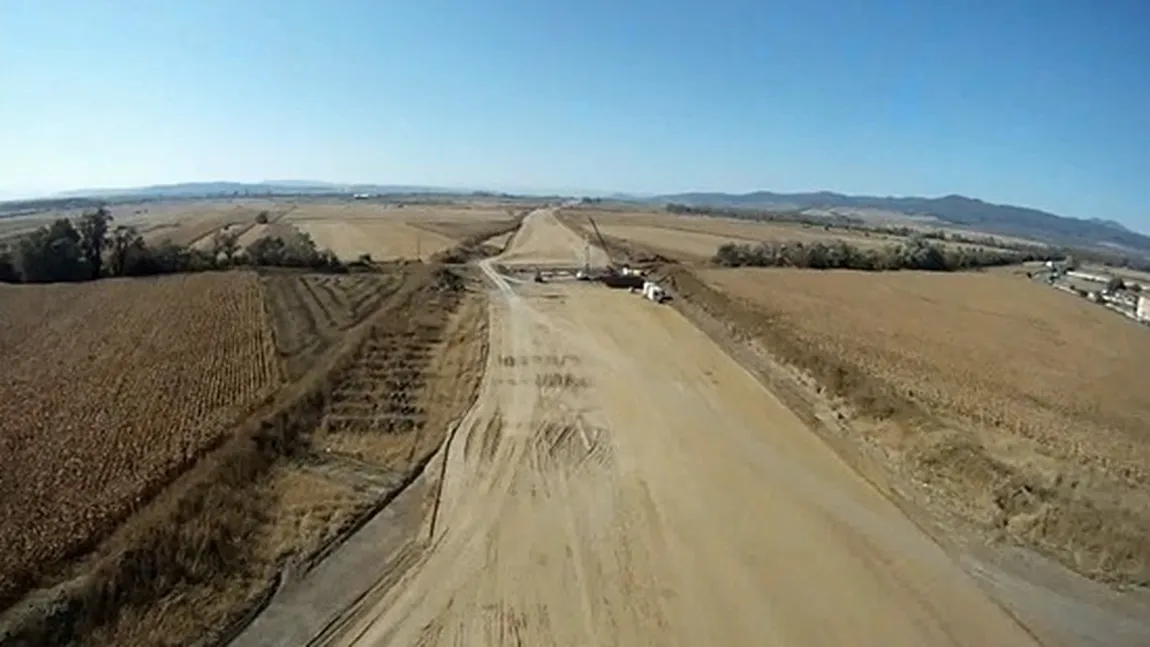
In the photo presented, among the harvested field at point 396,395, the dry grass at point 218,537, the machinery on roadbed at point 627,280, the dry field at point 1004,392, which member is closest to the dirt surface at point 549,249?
the machinery on roadbed at point 627,280

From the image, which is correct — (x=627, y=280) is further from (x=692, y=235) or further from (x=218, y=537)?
(x=692, y=235)

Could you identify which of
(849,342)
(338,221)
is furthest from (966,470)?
(338,221)

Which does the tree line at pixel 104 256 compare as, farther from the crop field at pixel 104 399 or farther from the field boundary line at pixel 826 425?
the field boundary line at pixel 826 425

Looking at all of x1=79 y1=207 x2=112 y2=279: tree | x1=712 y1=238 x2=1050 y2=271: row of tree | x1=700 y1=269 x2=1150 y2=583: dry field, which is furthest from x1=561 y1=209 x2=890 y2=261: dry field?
x1=79 y1=207 x2=112 y2=279: tree

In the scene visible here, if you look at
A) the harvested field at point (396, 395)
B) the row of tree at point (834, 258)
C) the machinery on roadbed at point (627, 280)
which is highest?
the row of tree at point (834, 258)

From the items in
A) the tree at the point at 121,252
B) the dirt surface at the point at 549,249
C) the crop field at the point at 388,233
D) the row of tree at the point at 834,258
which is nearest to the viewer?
the tree at the point at 121,252

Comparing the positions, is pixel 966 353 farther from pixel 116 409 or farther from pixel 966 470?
pixel 116 409

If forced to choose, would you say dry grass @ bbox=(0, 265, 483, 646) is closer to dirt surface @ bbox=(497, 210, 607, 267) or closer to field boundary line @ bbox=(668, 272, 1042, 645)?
field boundary line @ bbox=(668, 272, 1042, 645)

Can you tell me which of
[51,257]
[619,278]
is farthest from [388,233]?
[619,278]
